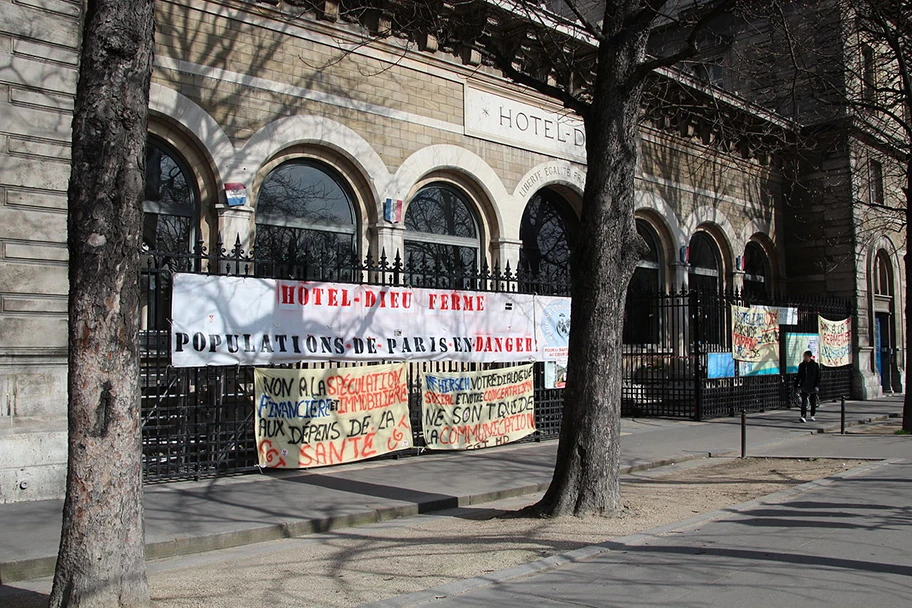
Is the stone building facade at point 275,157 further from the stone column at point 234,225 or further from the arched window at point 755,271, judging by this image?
the arched window at point 755,271

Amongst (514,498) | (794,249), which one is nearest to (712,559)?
(514,498)

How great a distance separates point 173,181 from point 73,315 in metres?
8.41

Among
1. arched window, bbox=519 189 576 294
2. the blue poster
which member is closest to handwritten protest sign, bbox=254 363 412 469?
arched window, bbox=519 189 576 294

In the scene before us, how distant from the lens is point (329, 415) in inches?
460

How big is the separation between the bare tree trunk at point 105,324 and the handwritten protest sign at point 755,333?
56.2 feet

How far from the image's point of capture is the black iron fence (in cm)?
1060

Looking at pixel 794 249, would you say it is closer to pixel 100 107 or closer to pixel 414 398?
pixel 414 398

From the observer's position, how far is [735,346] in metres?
20.1

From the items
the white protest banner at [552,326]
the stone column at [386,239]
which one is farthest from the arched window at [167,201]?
the white protest banner at [552,326]

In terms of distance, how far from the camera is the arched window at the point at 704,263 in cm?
2388

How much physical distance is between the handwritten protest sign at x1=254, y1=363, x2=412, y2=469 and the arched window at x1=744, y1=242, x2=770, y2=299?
16.7 meters

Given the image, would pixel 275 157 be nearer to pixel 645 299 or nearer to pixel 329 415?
pixel 329 415

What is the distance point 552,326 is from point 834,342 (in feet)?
41.3

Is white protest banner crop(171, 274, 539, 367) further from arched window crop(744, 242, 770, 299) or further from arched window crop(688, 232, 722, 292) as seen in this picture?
arched window crop(744, 242, 770, 299)
